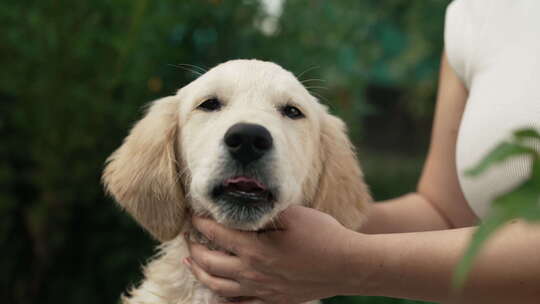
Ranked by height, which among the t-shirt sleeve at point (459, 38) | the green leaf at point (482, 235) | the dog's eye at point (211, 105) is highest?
the t-shirt sleeve at point (459, 38)

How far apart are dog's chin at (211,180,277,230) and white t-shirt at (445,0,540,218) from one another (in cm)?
73

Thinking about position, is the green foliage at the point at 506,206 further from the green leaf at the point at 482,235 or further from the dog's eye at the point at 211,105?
the dog's eye at the point at 211,105

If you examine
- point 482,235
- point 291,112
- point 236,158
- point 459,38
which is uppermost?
point 459,38

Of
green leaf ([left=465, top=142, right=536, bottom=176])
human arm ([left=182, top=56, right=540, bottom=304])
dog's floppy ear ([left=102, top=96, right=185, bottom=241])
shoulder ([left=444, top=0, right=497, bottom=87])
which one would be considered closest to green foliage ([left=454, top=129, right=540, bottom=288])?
green leaf ([left=465, top=142, right=536, bottom=176])

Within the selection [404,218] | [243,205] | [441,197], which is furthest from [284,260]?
[441,197]

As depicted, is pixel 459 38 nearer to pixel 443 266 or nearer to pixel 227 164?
pixel 443 266

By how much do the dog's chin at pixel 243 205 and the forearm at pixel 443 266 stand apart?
31 centimetres

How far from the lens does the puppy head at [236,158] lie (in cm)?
171

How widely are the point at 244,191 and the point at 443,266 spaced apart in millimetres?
693

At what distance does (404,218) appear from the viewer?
8.02 ft

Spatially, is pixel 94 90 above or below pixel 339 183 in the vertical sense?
below

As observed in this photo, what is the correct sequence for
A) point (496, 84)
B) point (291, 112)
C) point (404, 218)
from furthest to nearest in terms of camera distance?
point (404, 218), point (291, 112), point (496, 84)

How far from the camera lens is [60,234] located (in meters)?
3.68

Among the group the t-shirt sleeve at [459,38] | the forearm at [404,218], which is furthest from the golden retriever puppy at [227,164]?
the t-shirt sleeve at [459,38]
